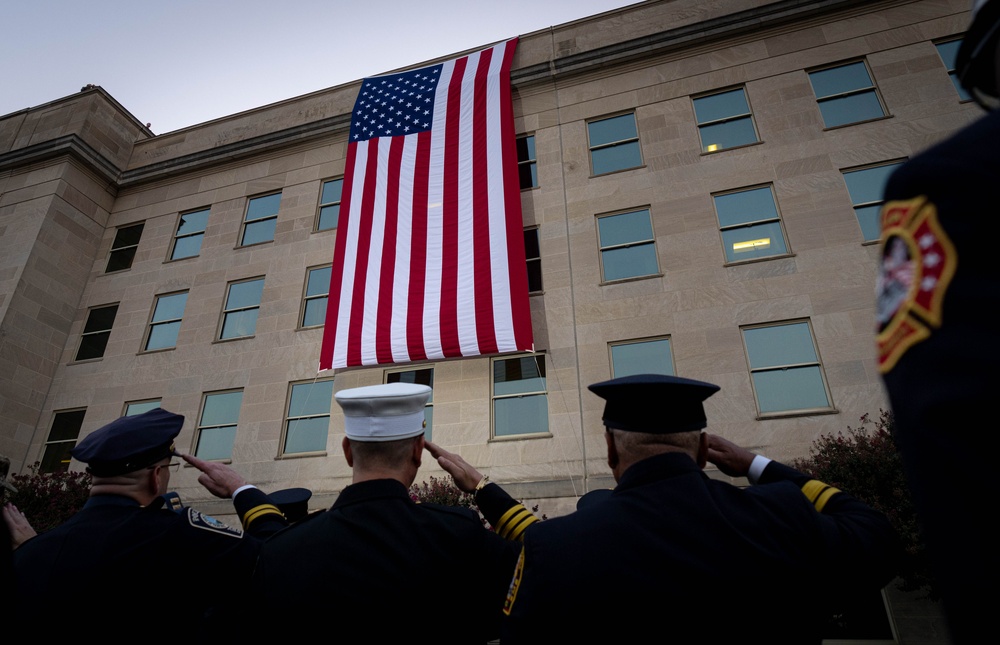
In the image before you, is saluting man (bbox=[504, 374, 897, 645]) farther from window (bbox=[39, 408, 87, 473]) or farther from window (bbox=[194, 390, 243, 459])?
window (bbox=[39, 408, 87, 473])

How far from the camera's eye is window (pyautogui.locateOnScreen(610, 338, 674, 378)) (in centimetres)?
1235

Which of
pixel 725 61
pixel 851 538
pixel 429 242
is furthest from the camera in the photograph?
pixel 725 61

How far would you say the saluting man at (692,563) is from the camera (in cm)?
179

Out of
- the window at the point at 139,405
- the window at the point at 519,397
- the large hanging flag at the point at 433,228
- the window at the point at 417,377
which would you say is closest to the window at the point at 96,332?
the window at the point at 139,405

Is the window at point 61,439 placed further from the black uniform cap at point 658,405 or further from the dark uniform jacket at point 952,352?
the dark uniform jacket at point 952,352

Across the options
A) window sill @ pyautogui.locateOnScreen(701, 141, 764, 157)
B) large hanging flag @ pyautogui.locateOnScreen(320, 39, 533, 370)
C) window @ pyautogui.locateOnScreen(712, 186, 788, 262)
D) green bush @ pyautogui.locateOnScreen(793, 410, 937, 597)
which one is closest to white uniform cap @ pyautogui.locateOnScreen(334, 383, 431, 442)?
green bush @ pyautogui.locateOnScreen(793, 410, 937, 597)

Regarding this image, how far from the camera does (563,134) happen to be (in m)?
16.0

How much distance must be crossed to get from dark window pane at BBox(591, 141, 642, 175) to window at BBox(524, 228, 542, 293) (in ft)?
8.44

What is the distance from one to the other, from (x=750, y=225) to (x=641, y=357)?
420 cm

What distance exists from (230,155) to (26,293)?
7.49 meters

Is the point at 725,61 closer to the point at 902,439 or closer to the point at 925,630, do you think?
the point at 925,630

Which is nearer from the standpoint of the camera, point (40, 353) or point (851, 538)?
point (851, 538)

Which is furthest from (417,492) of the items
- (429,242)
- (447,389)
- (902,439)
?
(902,439)

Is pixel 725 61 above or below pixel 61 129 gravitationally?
below
